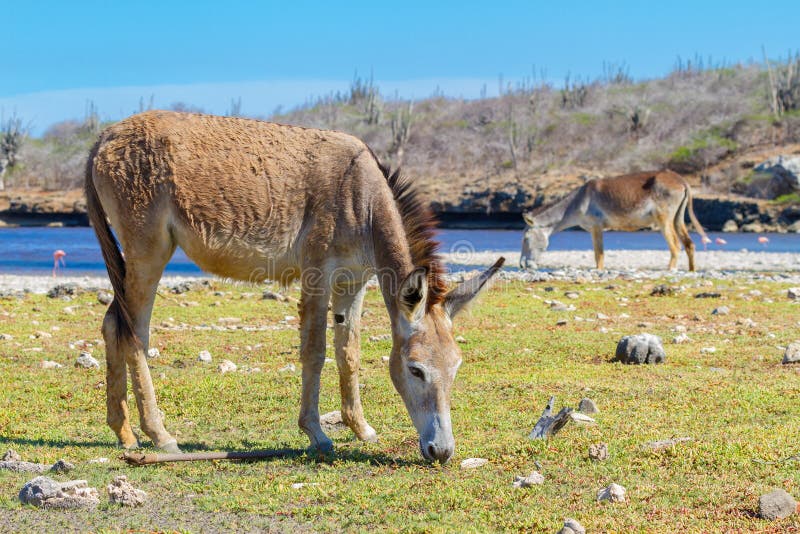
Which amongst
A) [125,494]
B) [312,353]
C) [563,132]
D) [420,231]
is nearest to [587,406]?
[420,231]

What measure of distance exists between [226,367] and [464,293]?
14.8 ft

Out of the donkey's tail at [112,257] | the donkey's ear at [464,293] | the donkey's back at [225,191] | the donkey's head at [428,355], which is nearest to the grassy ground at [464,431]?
the donkey's head at [428,355]

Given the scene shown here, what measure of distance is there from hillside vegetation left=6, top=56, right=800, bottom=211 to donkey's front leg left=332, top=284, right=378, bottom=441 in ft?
176

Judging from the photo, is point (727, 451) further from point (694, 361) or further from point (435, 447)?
point (694, 361)

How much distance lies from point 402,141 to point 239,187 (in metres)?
79.1

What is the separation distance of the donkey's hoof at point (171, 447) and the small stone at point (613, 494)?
3.32m

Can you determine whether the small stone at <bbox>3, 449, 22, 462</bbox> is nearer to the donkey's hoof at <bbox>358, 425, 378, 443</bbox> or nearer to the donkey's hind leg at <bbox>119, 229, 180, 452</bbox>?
the donkey's hind leg at <bbox>119, 229, 180, 452</bbox>

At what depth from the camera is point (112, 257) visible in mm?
7059

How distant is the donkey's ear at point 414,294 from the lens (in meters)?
5.88

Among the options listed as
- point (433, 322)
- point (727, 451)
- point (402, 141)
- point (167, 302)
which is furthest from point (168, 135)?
point (402, 141)

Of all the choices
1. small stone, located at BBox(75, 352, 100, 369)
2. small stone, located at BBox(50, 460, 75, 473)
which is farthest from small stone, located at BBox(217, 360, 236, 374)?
small stone, located at BBox(50, 460, 75, 473)

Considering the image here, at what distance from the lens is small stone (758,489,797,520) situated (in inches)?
185

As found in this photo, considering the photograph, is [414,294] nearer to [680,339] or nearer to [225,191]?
[225,191]

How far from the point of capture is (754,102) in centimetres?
7819
